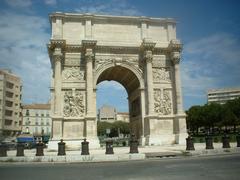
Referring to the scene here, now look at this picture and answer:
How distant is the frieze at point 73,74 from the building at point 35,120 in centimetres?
4542

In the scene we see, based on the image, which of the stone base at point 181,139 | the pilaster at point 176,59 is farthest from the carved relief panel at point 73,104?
the pilaster at point 176,59

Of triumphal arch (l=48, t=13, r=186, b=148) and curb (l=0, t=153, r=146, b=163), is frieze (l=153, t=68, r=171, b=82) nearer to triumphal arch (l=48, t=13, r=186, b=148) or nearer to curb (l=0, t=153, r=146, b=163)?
triumphal arch (l=48, t=13, r=186, b=148)

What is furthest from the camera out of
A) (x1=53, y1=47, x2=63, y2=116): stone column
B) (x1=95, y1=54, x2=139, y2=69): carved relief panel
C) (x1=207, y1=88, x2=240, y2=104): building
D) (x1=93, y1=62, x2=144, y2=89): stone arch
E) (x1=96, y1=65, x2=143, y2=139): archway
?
(x1=207, y1=88, x2=240, y2=104): building

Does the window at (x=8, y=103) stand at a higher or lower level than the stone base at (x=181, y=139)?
higher

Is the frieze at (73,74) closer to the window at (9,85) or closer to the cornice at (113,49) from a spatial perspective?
the cornice at (113,49)

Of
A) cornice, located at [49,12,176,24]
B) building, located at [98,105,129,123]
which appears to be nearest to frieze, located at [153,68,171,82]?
cornice, located at [49,12,176,24]

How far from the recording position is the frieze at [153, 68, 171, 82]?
25188 mm

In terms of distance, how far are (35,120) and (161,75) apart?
48386mm

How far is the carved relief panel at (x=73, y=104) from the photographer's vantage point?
74.9 feet

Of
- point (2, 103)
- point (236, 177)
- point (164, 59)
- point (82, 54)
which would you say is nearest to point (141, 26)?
point (164, 59)

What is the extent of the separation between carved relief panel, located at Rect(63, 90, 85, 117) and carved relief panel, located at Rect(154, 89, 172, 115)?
626 cm

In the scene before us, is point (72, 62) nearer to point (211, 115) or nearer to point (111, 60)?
point (111, 60)

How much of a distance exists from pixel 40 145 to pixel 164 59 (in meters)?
14.8

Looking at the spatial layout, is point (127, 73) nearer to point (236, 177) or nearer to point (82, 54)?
point (82, 54)
